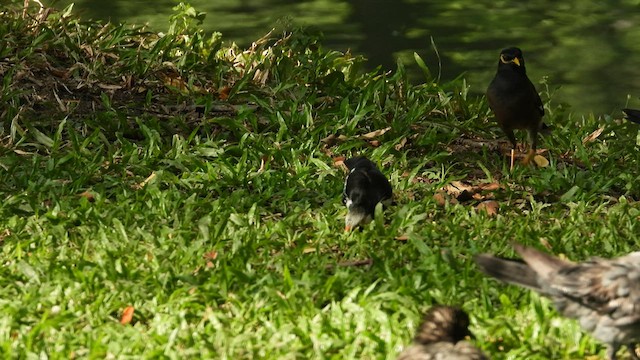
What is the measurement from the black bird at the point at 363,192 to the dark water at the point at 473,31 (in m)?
4.30

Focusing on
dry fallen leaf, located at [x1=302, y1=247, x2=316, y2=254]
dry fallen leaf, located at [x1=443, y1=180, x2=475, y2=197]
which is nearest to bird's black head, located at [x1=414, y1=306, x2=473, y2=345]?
dry fallen leaf, located at [x1=302, y1=247, x2=316, y2=254]

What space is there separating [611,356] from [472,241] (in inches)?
59.1

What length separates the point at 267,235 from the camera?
662 cm

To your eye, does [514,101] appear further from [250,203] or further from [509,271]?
[509,271]

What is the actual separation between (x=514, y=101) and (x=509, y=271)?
9.72ft

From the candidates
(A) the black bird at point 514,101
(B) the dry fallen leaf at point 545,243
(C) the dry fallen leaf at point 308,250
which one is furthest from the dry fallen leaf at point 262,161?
(B) the dry fallen leaf at point 545,243

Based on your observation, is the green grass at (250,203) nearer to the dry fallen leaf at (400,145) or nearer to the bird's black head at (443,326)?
the dry fallen leaf at (400,145)

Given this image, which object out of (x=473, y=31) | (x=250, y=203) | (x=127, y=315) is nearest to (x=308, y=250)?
(x=250, y=203)

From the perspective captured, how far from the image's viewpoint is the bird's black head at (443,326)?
5.04 m

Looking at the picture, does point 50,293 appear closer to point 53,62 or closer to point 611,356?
point 611,356

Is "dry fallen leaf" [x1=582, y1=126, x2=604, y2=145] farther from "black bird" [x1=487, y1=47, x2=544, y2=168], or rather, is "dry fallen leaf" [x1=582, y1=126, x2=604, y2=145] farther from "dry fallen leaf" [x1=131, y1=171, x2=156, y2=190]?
"dry fallen leaf" [x1=131, y1=171, x2=156, y2=190]

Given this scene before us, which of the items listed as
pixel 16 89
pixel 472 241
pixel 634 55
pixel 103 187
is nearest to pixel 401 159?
pixel 472 241

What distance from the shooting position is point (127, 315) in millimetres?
5648

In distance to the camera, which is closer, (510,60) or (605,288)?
(605,288)
